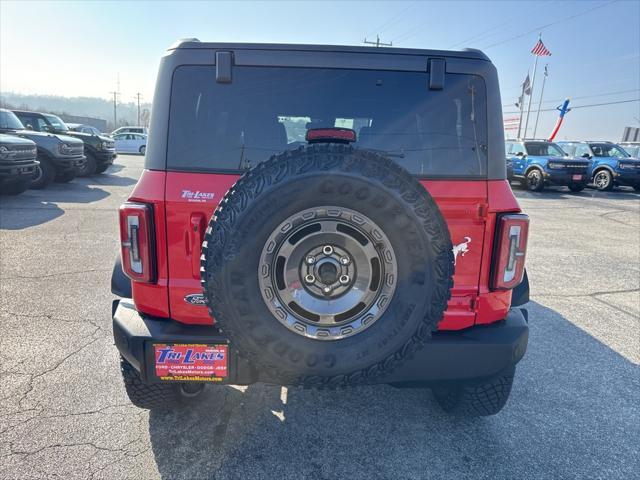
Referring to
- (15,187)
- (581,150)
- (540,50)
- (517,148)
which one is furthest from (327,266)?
(540,50)

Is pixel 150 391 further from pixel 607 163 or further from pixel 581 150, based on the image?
pixel 581 150

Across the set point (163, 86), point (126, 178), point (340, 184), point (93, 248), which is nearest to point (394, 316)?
point (340, 184)

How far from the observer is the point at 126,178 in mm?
15625

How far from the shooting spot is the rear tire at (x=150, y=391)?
2396 millimetres

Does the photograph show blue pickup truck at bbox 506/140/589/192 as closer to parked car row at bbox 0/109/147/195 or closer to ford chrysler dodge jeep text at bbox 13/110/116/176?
parked car row at bbox 0/109/147/195

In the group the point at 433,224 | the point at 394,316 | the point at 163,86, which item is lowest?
the point at 394,316

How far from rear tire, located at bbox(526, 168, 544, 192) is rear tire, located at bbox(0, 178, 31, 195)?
16.9 m

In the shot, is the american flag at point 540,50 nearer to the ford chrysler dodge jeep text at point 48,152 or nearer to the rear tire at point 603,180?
the rear tire at point 603,180

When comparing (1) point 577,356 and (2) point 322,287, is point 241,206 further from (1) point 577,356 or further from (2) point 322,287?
(1) point 577,356

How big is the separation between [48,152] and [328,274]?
41.0 ft

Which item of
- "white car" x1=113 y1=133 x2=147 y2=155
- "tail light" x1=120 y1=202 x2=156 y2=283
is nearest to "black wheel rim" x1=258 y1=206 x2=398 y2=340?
"tail light" x1=120 y1=202 x2=156 y2=283

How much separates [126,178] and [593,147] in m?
19.7

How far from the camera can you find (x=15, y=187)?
997cm

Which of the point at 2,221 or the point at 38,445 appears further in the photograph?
the point at 2,221
